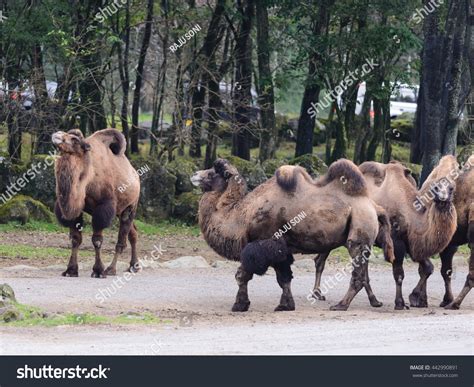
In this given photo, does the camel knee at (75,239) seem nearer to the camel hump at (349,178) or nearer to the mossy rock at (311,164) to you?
the camel hump at (349,178)

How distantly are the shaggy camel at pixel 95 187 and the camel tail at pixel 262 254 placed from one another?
365 cm

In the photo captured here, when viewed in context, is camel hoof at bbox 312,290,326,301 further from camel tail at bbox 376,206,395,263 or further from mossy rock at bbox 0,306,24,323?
mossy rock at bbox 0,306,24,323

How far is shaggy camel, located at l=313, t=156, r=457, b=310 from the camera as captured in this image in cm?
1617

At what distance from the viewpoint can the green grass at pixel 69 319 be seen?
1348 centimetres

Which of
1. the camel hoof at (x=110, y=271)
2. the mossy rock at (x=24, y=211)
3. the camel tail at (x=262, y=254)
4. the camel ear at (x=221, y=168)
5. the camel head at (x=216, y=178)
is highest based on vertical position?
the camel ear at (x=221, y=168)

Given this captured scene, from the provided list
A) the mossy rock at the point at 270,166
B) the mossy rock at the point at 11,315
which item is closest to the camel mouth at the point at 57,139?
the mossy rock at the point at 11,315

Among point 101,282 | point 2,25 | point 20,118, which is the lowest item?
point 101,282

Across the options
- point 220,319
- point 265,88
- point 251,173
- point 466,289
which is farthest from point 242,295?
point 265,88

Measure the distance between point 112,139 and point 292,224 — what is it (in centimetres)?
470

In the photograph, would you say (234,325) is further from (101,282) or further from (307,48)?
(307,48)

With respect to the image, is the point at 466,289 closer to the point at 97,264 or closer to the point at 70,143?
the point at 97,264
